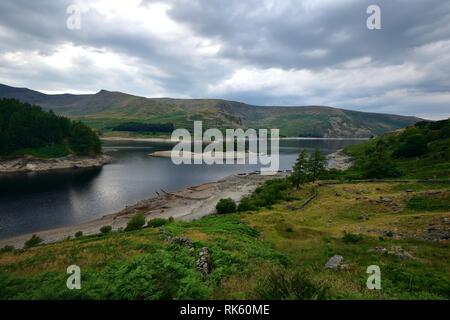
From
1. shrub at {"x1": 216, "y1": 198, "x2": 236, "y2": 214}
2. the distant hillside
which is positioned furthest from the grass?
the distant hillside

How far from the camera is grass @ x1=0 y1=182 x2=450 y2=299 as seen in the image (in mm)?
12062

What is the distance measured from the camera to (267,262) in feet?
68.1

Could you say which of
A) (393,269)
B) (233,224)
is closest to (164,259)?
(393,269)

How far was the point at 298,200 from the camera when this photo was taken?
5850 centimetres

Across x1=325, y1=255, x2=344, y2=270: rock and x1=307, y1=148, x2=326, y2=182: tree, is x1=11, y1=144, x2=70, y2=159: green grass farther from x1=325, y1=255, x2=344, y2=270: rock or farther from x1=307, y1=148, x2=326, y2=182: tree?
x1=325, y1=255, x2=344, y2=270: rock

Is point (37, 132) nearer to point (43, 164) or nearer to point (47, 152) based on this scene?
point (47, 152)

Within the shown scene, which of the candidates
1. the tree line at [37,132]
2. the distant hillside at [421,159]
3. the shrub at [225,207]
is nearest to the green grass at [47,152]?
the tree line at [37,132]

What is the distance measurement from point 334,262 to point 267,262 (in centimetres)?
617

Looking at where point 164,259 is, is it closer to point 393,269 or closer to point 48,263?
point 48,263

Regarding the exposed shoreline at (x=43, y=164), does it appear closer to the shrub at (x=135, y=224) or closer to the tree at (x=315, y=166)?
the shrub at (x=135, y=224)

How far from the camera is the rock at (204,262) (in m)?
17.4

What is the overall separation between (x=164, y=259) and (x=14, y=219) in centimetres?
5308

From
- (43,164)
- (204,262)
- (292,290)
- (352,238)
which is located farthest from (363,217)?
(43,164)
